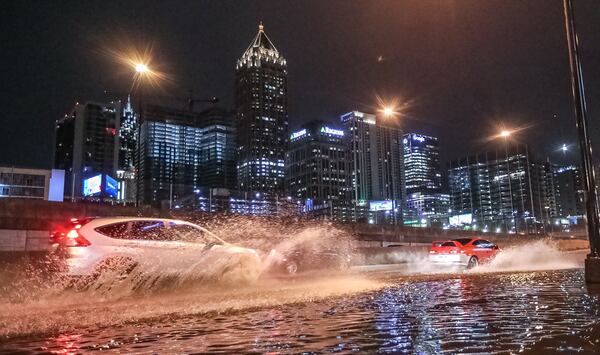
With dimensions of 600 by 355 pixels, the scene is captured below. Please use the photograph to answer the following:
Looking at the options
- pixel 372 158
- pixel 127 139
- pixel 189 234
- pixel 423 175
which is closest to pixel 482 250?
pixel 189 234

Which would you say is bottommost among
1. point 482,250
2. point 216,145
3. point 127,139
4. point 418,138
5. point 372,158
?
point 482,250

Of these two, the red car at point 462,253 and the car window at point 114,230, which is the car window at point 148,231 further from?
the red car at point 462,253

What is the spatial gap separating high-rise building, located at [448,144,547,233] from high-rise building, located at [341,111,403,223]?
10.9m

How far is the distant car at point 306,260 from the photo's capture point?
17.0 metres

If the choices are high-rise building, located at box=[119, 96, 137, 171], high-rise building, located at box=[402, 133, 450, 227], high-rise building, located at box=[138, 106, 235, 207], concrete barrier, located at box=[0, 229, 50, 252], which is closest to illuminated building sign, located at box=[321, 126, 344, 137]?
high-rise building, located at box=[402, 133, 450, 227]

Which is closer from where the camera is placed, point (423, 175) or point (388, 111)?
point (388, 111)

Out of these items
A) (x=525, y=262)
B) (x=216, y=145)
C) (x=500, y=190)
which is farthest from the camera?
(x=216, y=145)

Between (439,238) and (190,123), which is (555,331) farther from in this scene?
(190,123)

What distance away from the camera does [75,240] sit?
31.1 ft

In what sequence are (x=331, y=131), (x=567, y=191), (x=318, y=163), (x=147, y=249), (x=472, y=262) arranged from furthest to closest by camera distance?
(x=318, y=163) < (x=331, y=131) < (x=567, y=191) < (x=472, y=262) < (x=147, y=249)

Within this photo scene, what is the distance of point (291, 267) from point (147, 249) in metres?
7.85

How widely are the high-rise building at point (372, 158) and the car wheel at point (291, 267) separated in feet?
173

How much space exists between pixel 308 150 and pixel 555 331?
3793 inches

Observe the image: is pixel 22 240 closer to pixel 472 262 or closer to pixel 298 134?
pixel 472 262
